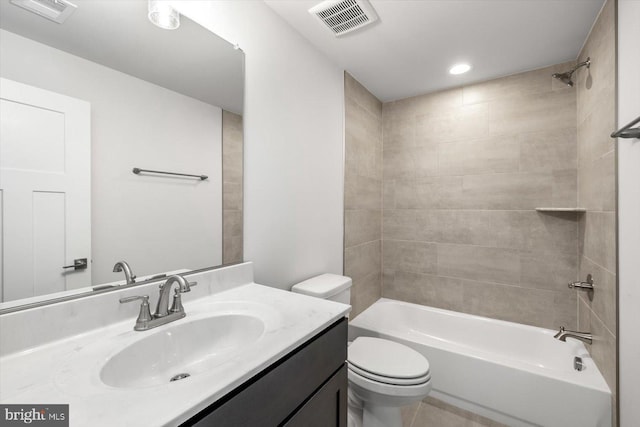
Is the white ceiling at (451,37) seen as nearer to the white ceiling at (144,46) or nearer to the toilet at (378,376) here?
the white ceiling at (144,46)

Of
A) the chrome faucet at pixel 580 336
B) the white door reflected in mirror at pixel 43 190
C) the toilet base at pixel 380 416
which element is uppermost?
the white door reflected in mirror at pixel 43 190

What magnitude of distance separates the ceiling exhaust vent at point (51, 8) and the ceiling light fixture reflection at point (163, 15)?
263 mm

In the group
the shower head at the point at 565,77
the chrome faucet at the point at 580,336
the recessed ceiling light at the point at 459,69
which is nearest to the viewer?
the chrome faucet at the point at 580,336

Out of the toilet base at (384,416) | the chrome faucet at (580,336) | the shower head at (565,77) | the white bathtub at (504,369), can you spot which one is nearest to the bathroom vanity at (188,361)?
the toilet base at (384,416)

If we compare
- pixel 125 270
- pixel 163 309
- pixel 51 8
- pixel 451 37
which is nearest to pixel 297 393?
pixel 163 309

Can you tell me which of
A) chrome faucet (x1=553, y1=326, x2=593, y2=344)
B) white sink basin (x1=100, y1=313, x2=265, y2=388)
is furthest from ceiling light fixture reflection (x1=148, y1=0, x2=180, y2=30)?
chrome faucet (x1=553, y1=326, x2=593, y2=344)

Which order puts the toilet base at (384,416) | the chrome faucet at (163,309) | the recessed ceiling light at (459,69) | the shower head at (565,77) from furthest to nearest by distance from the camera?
the recessed ceiling light at (459,69)
the shower head at (565,77)
the toilet base at (384,416)
the chrome faucet at (163,309)

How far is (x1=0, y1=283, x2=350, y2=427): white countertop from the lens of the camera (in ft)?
1.65

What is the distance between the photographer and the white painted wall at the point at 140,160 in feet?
2.76

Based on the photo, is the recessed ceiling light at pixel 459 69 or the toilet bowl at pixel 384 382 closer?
the toilet bowl at pixel 384 382

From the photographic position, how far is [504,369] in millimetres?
1658

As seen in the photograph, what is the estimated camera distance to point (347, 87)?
2.26 m

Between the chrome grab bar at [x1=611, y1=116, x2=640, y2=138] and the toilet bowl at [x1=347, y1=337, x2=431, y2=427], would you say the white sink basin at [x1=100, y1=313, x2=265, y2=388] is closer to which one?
the toilet bowl at [x1=347, y1=337, x2=431, y2=427]

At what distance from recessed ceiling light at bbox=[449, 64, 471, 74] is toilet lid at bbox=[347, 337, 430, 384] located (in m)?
2.10
